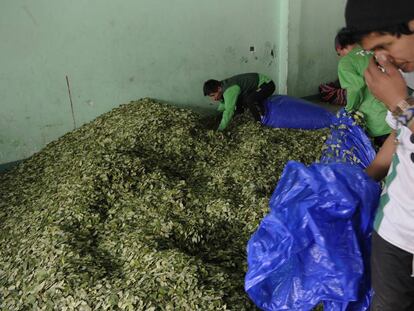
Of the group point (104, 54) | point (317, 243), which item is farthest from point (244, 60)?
point (317, 243)

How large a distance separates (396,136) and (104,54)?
428 cm

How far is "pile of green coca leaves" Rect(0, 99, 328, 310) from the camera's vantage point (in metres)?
2.46

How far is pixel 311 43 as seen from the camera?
672 centimetres

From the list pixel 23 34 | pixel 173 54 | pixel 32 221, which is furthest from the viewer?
pixel 173 54

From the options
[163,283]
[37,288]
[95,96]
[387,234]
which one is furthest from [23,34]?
[387,234]

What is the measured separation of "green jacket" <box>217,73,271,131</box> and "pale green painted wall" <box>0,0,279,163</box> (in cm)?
72

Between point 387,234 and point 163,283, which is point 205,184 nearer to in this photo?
point 163,283

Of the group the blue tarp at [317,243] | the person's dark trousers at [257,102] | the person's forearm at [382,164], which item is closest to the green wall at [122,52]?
the person's dark trousers at [257,102]

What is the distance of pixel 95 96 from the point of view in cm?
507

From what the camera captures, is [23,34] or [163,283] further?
[23,34]

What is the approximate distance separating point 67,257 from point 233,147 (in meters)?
2.41

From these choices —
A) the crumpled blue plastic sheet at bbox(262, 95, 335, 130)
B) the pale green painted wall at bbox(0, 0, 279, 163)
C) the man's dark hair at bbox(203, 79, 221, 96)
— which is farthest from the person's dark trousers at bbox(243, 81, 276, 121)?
the pale green painted wall at bbox(0, 0, 279, 163)

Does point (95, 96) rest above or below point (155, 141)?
above

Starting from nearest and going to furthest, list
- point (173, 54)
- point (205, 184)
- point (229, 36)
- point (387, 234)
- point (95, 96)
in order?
point (387, 234)
point (205, 184)
point (95, 96)
point (173, 54)
point (229, 36)
